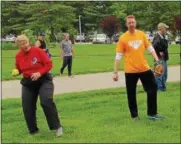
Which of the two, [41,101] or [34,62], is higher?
[34,62]

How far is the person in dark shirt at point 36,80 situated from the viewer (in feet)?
25.1

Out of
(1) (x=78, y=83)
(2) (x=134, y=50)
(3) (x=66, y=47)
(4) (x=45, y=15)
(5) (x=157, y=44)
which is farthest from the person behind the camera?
(4) (x=45, y=15)

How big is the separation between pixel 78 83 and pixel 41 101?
820 cm

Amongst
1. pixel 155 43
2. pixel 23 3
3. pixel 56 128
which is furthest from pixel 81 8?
pixel 56 128

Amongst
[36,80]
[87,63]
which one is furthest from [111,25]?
[36,80]

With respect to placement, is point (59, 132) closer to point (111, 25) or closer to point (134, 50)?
point (134, 50)

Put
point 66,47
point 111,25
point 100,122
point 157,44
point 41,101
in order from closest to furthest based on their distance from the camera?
point 41,101 < point 100,122 < point 157,44 < point 66,47 < point 111,25

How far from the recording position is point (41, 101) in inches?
302

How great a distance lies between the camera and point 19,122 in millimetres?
9070

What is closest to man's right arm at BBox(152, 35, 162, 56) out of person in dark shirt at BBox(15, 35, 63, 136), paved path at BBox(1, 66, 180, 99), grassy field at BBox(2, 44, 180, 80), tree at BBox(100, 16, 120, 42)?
paved path at BBox(1, 66, 180, 99)

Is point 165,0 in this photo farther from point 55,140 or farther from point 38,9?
point 55,140

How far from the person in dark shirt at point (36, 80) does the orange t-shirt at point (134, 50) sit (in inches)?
59.0

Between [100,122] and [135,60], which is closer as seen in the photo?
[135,60]

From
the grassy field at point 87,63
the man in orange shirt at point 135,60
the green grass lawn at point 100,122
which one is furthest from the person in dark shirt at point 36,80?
the grassy field at point 87,63
